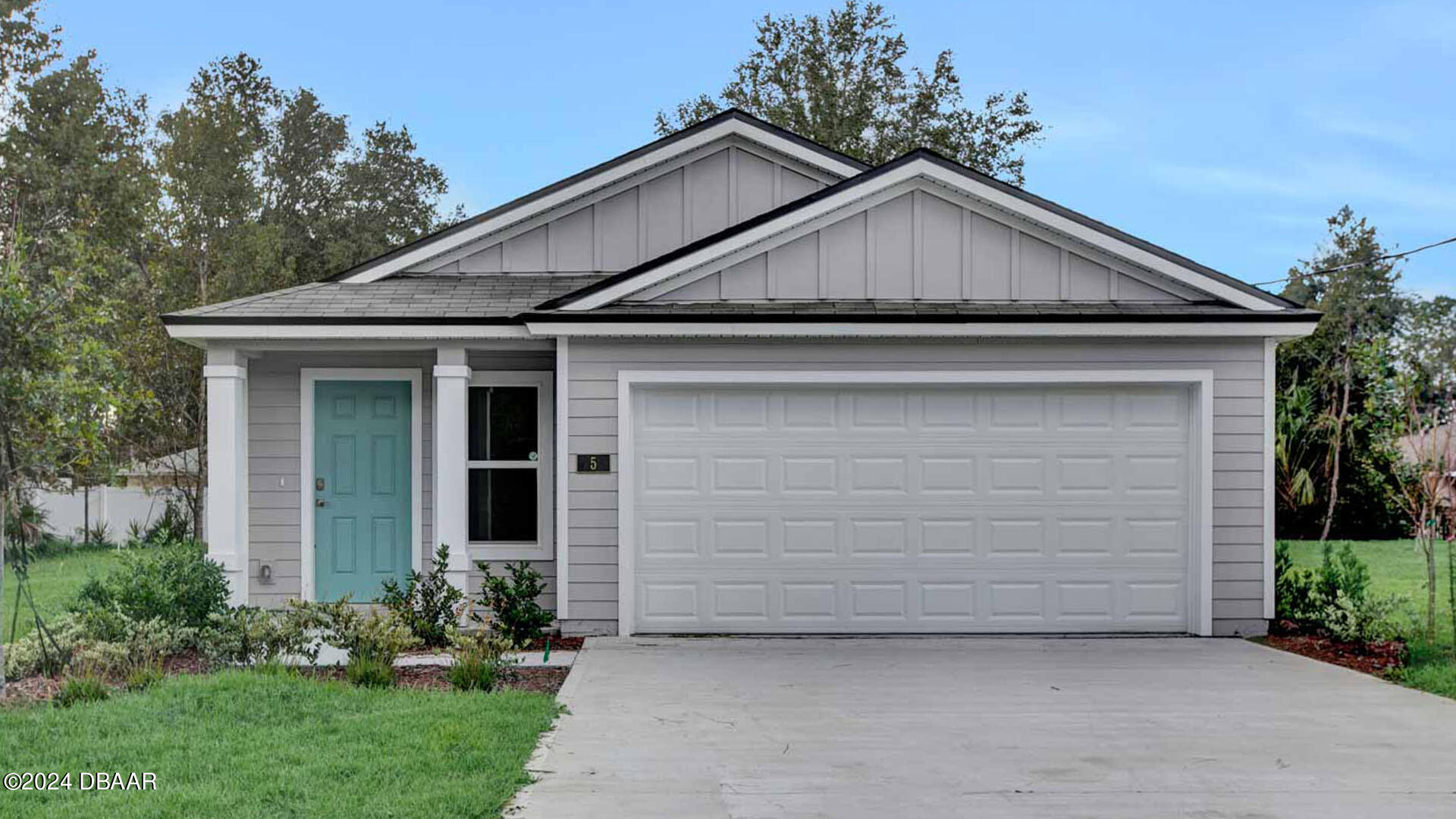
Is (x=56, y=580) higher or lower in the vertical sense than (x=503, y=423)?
lower

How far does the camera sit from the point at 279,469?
1054 centimetres

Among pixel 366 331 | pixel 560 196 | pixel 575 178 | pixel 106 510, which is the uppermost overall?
pixel 575 178

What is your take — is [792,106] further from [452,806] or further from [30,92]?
[452,806]

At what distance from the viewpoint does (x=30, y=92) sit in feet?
76.7

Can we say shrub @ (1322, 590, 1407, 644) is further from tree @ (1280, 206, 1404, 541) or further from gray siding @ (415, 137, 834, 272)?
tree @ (1280, 206, 1404, 541)

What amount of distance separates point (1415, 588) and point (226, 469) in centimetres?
1329

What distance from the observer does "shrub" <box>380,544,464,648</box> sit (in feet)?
29.3

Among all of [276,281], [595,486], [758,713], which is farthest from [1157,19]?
[276,281]

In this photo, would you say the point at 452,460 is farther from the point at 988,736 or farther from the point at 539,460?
the point at 988,736

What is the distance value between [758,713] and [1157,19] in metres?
14.0

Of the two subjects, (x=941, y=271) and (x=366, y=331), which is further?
(x=366, y=331)

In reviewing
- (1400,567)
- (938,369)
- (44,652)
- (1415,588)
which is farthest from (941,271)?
(1400,567)

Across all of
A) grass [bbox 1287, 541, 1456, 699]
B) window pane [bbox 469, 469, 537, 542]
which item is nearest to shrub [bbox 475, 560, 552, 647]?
window pane [bbox 469, 469, 537, 542]

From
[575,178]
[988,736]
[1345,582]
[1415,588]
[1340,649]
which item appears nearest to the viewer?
[988,736]
